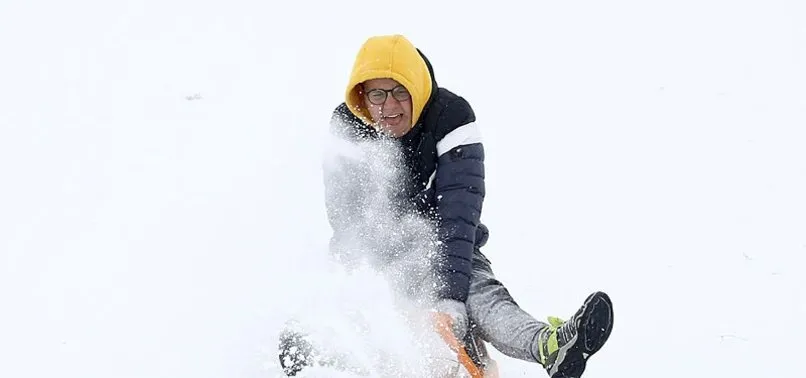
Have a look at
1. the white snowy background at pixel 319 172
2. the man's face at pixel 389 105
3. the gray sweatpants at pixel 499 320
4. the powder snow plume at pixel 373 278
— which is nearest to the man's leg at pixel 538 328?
the gray sweatpants at pixel 499 320

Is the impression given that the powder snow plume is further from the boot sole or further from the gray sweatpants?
the boot sole

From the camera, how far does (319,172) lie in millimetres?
3852

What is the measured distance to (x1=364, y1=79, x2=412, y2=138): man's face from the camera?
2.52 meters

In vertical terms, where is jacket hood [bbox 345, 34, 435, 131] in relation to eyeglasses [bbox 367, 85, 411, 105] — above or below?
above

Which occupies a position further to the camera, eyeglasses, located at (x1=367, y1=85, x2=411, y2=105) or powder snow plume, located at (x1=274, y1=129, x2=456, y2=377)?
eyeglasses, located at (x1=367, y1=85, x2=411, y2=105)

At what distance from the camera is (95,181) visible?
13.1 feet

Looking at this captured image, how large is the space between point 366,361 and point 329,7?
4732 mm

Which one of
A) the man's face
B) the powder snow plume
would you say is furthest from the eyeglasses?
the powder snow plume

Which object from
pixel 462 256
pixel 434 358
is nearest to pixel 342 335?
pixel 434 358

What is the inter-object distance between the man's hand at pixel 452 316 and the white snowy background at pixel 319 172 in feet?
0.68

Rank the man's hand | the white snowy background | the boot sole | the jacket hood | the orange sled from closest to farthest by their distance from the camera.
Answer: the boot sole, the orange sled, the man's hand, the jacket hood, the white snowy background

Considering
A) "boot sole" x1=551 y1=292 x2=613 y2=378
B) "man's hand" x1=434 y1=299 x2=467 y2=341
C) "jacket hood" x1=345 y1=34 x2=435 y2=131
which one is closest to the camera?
"boot sole" x1=551 y1=292 x2=613 y2=378

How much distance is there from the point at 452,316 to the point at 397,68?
30.0 inches

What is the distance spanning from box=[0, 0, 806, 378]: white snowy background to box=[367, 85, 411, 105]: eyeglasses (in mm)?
601
